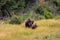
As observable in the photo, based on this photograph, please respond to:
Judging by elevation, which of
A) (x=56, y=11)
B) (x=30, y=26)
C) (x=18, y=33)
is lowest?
(x=56, y=11)

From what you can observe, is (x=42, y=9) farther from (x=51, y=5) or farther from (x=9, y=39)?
(x=9, y=39)

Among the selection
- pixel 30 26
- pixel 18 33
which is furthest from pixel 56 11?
pixel 18 33

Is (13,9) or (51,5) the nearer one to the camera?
(13,9)

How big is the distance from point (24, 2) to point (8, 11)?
254 centimetres

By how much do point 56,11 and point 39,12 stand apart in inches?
93.2

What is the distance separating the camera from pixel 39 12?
1032 inches

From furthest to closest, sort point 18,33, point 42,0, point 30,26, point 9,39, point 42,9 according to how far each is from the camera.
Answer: point 42,0
point 42,9
point 30,26
point 18,33
point 9,39

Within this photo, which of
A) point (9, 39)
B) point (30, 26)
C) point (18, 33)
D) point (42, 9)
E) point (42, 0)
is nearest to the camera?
point (9, 39)

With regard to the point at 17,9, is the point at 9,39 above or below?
above

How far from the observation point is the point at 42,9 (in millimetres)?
26203

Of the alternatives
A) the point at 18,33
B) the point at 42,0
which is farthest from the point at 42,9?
the point at 18,33

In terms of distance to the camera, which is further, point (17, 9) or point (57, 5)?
point (57, 5)

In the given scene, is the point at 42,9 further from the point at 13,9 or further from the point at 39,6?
the point at 13,9

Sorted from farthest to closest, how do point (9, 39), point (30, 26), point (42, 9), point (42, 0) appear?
point (42, 0), point (42, 9), point (30, 26), point (9, 39)
